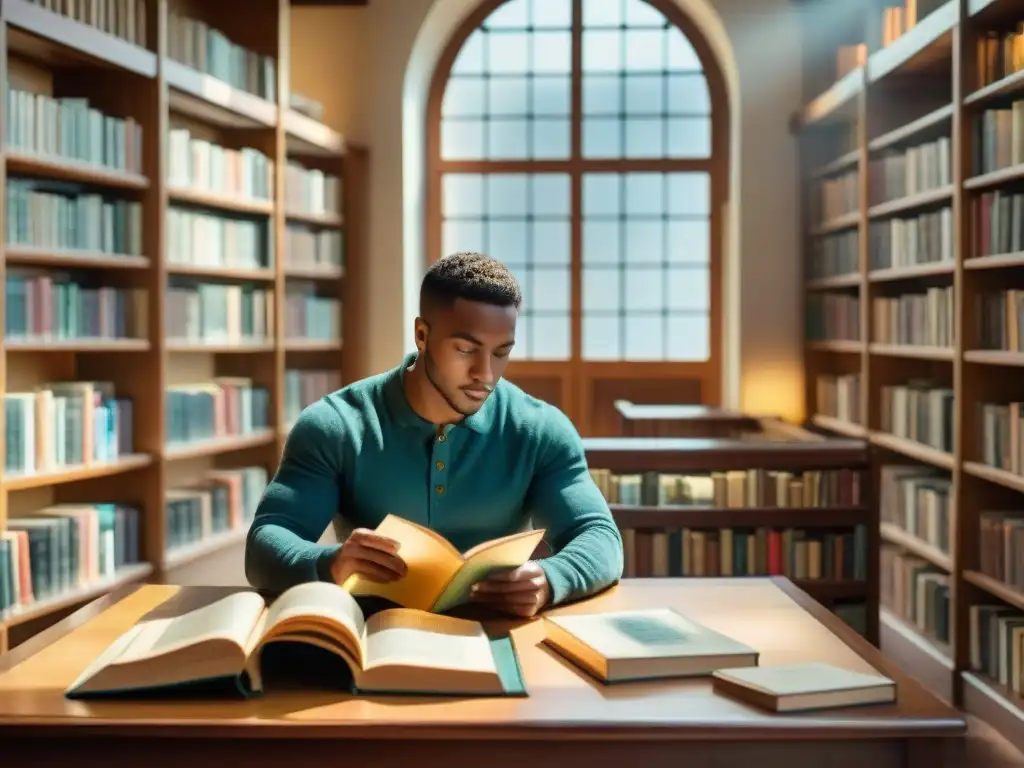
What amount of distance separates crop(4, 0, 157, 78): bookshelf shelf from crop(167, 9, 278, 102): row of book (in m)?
0.54

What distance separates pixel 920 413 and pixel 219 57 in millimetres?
3582

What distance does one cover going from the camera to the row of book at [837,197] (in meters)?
6.32

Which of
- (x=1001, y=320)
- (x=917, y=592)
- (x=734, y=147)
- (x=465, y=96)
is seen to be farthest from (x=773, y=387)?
(x=1001, y=320)

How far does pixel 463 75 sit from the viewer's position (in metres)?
8.00

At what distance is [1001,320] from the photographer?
4.27 metres

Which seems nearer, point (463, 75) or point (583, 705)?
point (583, 705)

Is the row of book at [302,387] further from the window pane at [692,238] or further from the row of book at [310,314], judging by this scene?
the window pane at [692,238]

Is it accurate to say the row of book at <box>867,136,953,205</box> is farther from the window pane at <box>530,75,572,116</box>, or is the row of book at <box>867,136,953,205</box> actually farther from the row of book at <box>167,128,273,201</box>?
the row of book at <box>167,128,273,201</box>

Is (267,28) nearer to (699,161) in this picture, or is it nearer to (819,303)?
(699,161)

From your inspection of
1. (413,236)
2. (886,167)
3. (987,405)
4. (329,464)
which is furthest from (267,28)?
(329,464)

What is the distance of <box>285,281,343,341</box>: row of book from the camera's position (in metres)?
6.75

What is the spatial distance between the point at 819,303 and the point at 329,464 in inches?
208

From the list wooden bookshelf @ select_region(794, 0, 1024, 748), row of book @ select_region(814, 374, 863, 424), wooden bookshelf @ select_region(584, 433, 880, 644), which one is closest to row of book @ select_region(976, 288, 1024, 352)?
wooden bookshelf @ select_region(794, 0, 1024, 748)

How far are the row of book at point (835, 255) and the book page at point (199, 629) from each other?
4.97 meters
